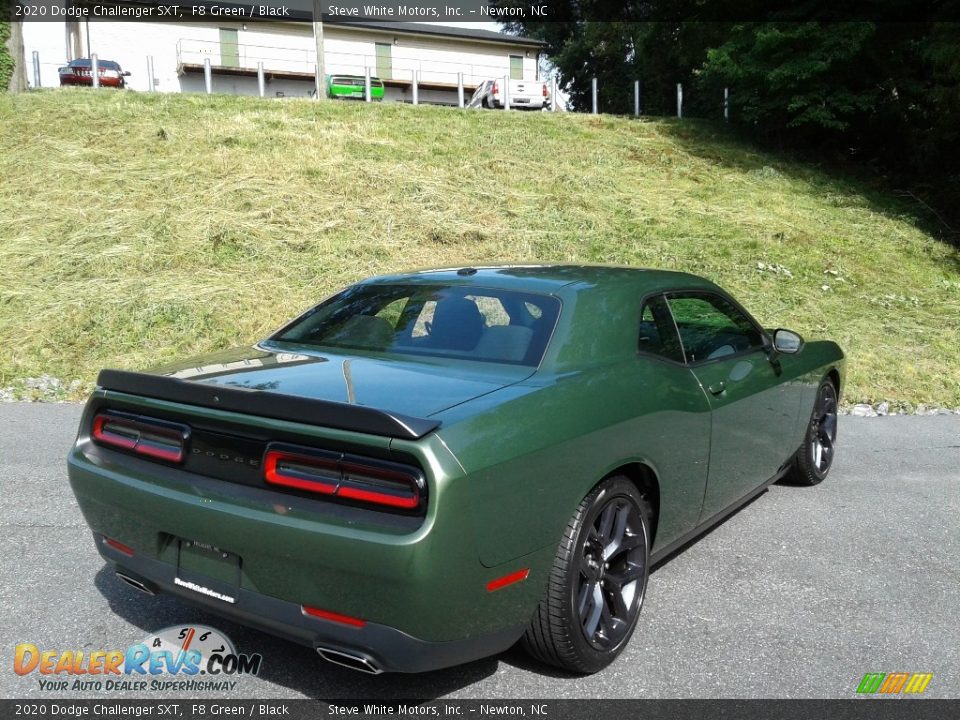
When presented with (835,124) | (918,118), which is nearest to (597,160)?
(835,124)

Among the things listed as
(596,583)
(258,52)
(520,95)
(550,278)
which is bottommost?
(596,583)

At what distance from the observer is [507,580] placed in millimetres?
2467

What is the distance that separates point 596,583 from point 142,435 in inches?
66.1

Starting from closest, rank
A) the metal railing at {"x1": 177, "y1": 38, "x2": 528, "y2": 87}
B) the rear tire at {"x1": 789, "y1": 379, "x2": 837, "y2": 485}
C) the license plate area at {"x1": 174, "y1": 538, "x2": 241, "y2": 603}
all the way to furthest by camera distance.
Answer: the license plate area at {"x1": 174, "y1": 538, "x2": 241, "y2": 603}, the rear tire at {"x1": 789, "y1": 379, "x2": 837, "y2": 485}, the metal railing at {"x1": 177, "y1": 38, "x2": 528, "y2": 87}

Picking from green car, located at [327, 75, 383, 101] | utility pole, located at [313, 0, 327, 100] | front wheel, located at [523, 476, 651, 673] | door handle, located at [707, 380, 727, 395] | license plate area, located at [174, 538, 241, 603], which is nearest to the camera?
license plate area, located at [174, 538, 241, 603]

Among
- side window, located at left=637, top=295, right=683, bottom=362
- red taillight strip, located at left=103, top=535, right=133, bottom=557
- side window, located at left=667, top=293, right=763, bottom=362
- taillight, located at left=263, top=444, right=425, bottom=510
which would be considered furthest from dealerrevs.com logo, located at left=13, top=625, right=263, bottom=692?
side window, located at left=667, top=293, right=763, bottom=362

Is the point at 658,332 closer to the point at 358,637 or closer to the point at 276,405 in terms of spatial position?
the point at 276,405

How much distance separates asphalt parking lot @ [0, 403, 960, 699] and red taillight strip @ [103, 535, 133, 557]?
0.42 metres

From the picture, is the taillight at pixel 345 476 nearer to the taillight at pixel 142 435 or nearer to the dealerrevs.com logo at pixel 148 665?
the taillight at pixel 142 435

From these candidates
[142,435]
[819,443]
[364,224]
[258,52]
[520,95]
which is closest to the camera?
[142,435]

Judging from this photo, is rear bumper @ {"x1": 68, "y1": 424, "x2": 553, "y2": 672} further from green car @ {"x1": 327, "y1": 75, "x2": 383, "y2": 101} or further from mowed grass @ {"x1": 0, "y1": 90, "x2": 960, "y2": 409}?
green car @ {"x1": 327, "y1": 75, "x2": 383, "y2": 101}

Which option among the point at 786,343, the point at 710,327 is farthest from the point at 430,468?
the point at 786,343

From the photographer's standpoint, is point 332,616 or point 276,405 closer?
point 332,616

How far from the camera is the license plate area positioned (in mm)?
2523
